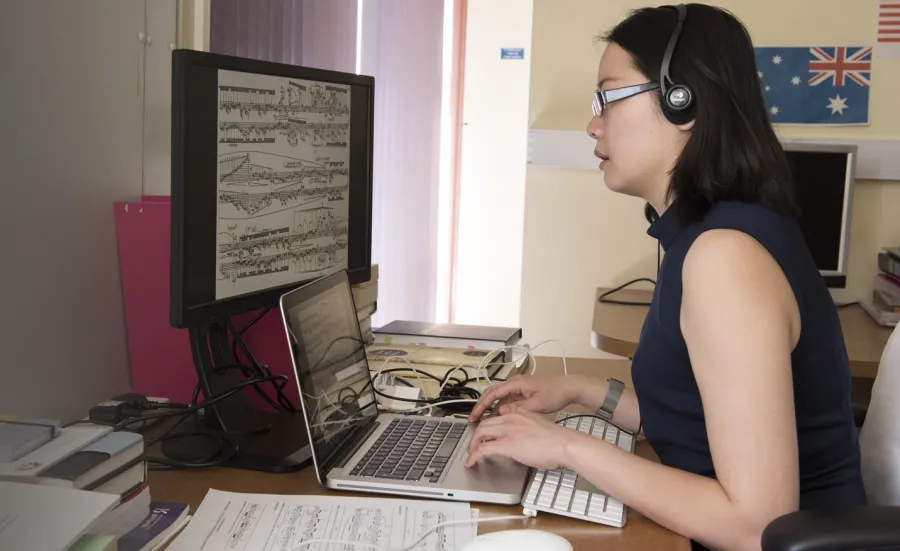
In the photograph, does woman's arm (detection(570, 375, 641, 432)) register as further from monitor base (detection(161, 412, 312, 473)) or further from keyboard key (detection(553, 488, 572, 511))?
monitor base (detection(161, 412, 312, 473))

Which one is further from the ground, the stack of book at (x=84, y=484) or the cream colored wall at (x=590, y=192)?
the cream colored wall at (x=590, y=192)

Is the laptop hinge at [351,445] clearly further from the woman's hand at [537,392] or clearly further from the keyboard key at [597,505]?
the keyboard key at [597,505]

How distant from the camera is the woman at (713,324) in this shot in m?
0.96

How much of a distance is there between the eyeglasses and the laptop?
0.46 m

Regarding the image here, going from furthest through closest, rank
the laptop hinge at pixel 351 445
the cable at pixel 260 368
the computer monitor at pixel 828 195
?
the computer monitor at pixel 828 195 → the cable at pixel 260 368 → the laptop hinge at pixel 351 445

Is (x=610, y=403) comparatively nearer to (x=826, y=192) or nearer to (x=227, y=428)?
(x=227, y=428)

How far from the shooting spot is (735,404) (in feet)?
3.15

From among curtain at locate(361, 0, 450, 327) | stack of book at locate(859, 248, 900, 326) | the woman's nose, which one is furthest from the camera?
curtain at locate(361, 0, 450, 327)

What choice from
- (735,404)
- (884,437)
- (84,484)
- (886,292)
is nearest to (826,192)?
(886,292)

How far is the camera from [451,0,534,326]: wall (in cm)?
452

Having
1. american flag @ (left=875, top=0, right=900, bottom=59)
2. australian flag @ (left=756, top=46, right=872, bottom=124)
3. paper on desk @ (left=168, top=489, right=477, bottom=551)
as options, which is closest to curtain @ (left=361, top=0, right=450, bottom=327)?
australian flag @ (left=756, top=46, right=872, bottom=124)

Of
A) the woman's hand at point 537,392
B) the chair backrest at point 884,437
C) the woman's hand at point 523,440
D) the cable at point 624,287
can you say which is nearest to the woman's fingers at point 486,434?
the woman's hand at point 523,440

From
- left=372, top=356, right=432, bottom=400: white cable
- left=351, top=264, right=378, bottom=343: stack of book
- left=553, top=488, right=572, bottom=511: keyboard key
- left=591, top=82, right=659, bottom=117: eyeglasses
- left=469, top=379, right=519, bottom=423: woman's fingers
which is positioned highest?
left=591, top=82, right=659, bottom=117: eyeglasses

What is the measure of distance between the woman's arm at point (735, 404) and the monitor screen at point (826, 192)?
154cm
